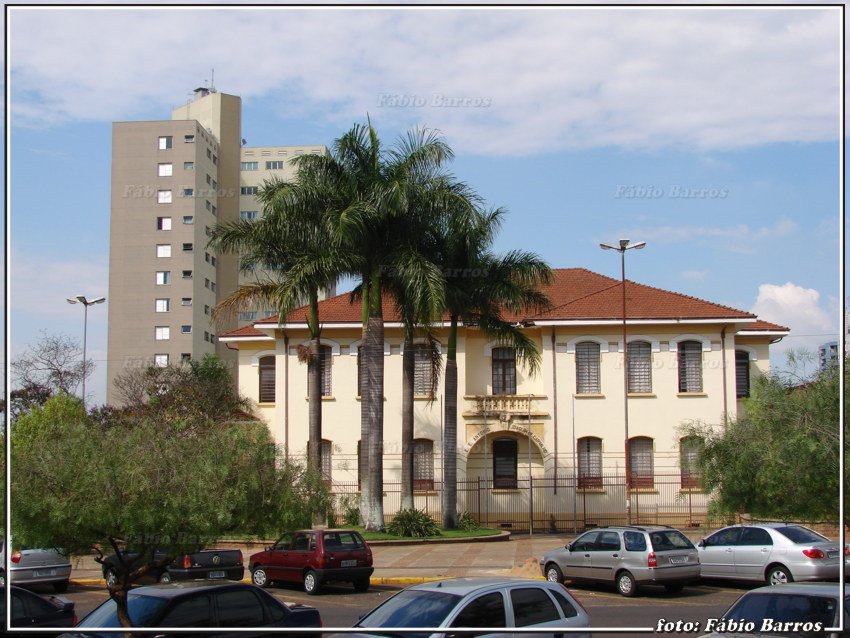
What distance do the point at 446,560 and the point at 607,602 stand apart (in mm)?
8891

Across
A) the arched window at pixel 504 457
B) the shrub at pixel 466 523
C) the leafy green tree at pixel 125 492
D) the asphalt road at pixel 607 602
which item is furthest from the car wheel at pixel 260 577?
the arched window at pixel 504 457

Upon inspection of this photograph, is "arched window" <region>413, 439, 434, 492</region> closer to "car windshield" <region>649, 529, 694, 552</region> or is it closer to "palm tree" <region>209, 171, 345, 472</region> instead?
"palm tree" <region>209, 171, 345, 472</region>

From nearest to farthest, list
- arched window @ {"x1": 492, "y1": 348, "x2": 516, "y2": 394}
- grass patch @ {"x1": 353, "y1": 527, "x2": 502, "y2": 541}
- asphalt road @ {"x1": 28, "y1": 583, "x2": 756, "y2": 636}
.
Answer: asphalt road @ {"x1": 28, "y1": 583, "x2": 756, "y2": 636}
grass patch @ {"x1": 353, "y1": 527, "x2": 502, "y2": 541}
arched window @ {"x1": 492, "y1": 348, "x2": 516, "y2": 394}

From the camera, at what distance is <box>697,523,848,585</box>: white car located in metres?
18.8

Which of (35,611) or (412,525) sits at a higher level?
(35,611)

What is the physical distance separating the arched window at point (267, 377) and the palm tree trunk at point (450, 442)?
10.2 m

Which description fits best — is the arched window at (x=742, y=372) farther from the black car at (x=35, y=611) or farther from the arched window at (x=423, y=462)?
the black car at (x=35, y=611)

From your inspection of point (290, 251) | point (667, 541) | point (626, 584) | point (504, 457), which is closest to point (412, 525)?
point (504, 457)

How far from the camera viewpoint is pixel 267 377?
41469mm

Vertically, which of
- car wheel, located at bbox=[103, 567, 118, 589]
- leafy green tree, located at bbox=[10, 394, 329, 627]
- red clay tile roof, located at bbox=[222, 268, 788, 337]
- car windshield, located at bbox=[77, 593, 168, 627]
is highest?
red clay tile roof, located at bbox=[222, 268, 788, 337]

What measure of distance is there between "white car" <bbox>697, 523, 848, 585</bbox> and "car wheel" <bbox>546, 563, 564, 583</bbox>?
305cm

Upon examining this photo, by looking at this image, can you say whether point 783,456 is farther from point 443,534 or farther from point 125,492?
point 443,534

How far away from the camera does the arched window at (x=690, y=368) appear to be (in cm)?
3856

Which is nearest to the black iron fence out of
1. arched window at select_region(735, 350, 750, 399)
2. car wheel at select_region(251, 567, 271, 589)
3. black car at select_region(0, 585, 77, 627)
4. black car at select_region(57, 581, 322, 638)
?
arched window at select_region(735, 350, 750, 399)
